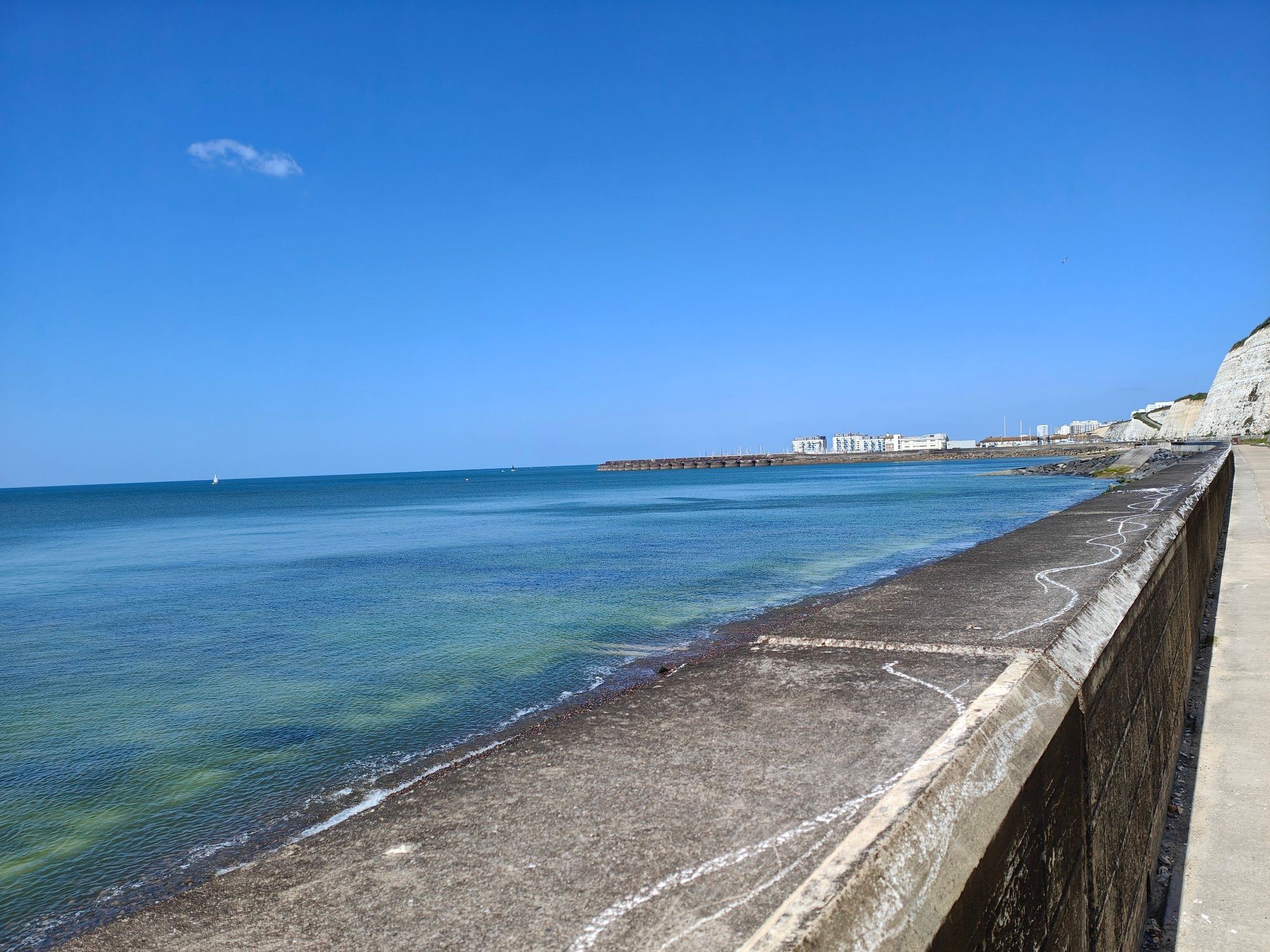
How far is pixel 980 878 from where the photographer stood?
6.68 feet

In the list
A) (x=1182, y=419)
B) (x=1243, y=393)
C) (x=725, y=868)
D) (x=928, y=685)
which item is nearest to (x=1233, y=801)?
(x=928, y=685)

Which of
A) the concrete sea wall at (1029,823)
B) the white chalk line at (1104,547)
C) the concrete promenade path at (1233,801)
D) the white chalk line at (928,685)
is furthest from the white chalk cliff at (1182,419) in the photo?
the white chalk line at (928,685)

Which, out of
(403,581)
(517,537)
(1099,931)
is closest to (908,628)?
(1099,931)

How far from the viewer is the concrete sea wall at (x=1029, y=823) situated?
1.74m

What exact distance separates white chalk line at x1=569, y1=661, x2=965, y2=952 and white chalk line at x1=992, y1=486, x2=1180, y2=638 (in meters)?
2.15

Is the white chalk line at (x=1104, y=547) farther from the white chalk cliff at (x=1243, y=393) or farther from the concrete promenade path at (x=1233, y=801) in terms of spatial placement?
the white chalk cliff at (x=1243, y=393)

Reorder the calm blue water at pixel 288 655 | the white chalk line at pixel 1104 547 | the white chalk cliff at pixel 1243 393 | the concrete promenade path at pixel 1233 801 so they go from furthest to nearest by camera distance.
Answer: the white chalk cliff at pixel 1243 393 < the calm blue water at pixel 288 655 < the white chalk line at pixel 1104 547 < the concrete promenade path at pixel 1233 801

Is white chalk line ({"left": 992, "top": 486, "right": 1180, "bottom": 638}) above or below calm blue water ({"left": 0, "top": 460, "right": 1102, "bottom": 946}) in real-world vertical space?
above

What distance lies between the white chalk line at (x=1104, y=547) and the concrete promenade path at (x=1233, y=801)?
1.27m

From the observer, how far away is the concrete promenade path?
3.77 meters

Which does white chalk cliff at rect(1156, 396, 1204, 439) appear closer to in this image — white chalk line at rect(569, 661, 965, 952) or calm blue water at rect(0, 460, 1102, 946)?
calm blue water at rect(0, 460, 1102, 946)

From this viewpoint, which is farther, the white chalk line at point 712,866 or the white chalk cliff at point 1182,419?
the white chalk cliff at point 1182,419

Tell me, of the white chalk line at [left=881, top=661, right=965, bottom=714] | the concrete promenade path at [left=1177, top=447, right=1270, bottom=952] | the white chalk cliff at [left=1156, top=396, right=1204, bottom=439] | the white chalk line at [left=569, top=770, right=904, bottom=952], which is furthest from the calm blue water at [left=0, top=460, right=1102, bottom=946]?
the white chalk cliff at [left=1156, top=396, right=1204, bottom=439]

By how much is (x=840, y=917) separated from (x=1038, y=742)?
1297 mm
